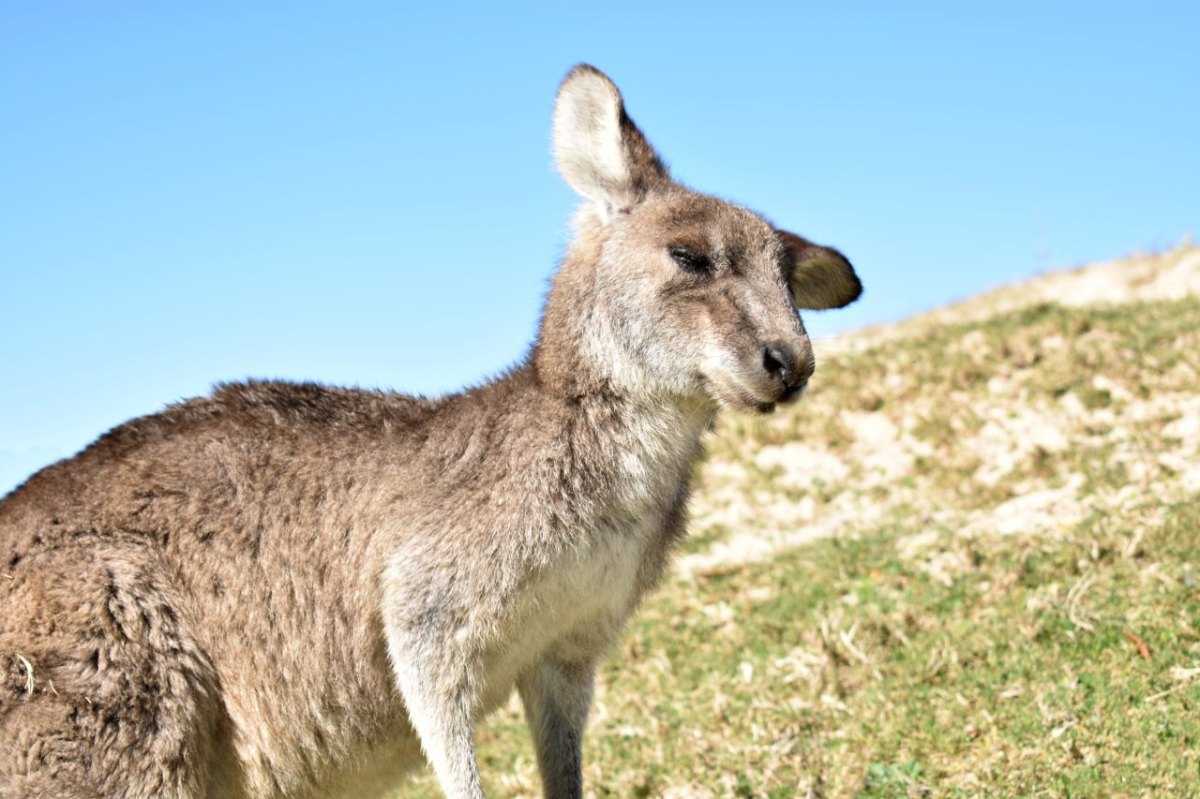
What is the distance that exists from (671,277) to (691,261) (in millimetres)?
117

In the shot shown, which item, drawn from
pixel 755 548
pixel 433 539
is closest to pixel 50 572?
pixel 433 539

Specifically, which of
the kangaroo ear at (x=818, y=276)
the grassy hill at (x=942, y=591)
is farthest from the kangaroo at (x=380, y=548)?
the grassy hill at (x=942, y=591)

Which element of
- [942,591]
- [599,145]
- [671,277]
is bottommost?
[942,591]

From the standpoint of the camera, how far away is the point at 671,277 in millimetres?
5551

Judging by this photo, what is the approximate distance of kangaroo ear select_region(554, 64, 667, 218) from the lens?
593 centimetres

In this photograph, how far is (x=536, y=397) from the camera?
567 cm

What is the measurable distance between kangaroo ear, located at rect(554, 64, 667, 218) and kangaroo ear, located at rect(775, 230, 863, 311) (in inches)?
28.4

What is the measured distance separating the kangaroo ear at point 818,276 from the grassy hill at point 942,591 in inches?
35.2

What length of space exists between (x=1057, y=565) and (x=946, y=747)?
8.06 feet

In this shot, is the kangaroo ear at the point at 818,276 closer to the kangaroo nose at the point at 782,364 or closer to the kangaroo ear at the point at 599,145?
the kangaroo ear at the point at 599,145

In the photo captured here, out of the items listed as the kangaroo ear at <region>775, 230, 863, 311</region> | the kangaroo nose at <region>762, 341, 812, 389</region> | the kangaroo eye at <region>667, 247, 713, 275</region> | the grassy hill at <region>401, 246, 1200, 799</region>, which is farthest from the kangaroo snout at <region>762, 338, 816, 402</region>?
the grassy hill at <region>401, 246, 1200, 799</region>

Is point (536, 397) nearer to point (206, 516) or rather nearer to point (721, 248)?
point (721, 248)

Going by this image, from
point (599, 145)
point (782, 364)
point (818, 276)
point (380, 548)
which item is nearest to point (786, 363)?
point (782, 364)

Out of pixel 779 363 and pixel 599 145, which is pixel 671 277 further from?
pixel 599 145
